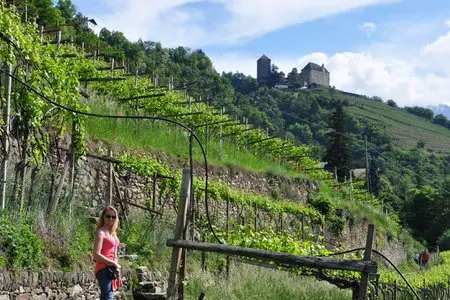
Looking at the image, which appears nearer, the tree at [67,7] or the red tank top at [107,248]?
the red tank top at [107,248]

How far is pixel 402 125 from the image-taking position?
327 feet

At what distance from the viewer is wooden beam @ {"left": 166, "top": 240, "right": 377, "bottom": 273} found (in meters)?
5.50

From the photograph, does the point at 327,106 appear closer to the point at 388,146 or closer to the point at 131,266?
the point at 388,146

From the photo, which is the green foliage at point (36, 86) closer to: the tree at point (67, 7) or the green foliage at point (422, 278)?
the green foliage at point (422, 278)

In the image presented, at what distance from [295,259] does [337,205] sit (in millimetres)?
22758

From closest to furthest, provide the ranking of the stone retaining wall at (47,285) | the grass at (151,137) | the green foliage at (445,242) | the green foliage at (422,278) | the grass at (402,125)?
the stone retaining wall at (47,285) → the green foliage at (422,278) → the grass at (151,137) → the green foliage at (445,242) → the grass at (402,125)

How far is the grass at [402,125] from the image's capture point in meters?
91.1

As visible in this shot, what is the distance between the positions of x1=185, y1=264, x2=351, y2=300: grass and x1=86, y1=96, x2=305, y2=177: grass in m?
6.86

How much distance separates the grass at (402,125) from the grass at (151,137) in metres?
63.6

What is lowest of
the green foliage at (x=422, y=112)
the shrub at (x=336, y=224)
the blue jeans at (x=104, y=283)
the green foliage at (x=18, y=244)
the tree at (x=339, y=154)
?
the shrub at (x=336, y=224)

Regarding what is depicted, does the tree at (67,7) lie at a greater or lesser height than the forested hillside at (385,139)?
greater

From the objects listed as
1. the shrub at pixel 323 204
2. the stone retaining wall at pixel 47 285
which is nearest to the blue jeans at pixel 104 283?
the stone retaining wall at pixel 47 285

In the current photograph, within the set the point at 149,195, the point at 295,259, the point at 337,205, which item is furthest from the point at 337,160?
the point at 295,259

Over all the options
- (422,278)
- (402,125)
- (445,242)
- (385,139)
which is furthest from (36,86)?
(402,125)
